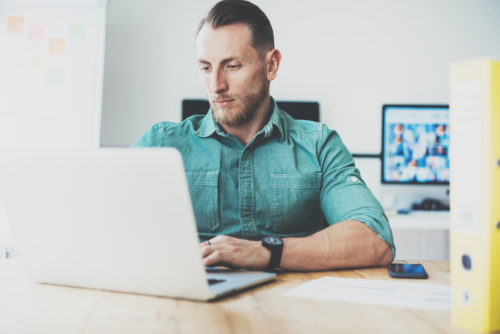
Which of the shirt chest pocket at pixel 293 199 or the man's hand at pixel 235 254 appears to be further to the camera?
the shirt chest pocket at pixel 293 199

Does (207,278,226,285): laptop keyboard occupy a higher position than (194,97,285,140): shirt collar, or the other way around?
(194,97,285,140): shirt collar

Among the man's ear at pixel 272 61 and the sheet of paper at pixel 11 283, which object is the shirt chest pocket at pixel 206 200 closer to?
the man's ear at pixel 272 61

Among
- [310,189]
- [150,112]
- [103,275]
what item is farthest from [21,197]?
[150,112]

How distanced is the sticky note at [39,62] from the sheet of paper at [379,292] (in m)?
2.31

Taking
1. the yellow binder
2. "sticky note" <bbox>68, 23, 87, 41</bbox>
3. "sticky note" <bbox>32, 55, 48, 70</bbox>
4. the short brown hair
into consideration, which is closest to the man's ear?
the short brown hair

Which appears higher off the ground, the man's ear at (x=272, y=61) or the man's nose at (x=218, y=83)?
the man's ear at (x=272, y=61)

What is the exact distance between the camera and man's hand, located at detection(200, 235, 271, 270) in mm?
917

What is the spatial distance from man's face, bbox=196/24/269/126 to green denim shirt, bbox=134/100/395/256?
70mm

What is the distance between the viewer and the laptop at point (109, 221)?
2.04 ft

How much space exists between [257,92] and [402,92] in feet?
6.58

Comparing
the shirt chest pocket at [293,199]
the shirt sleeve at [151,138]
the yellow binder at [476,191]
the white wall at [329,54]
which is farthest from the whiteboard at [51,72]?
the yellow binder at [476,191]

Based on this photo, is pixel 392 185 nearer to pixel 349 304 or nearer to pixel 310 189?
pixel 310 189

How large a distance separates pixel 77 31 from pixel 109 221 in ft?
7.46

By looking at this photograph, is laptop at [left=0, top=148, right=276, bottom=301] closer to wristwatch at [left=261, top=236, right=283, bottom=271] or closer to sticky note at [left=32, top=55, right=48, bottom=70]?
wristwatch at [left=261, top=236, right=283, bottom=271]
